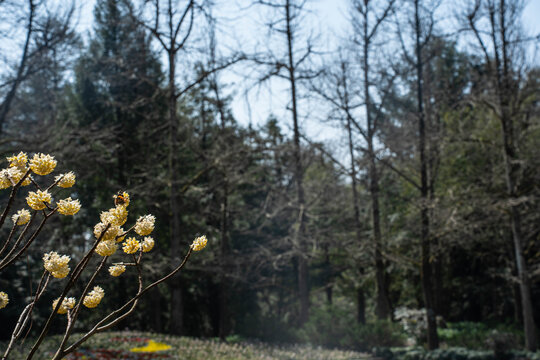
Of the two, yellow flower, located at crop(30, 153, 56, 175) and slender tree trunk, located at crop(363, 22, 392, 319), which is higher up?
slender tree trunk, located at crop(363, 22, 392, 319)

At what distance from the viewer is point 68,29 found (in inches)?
369

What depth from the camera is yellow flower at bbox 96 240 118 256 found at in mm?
1300

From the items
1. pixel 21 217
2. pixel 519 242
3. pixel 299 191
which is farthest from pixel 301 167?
pixel 21 217

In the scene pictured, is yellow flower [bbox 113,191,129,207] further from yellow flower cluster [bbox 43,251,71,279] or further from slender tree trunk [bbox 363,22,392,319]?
slender tree trunk [bbox 363,22,392,319]

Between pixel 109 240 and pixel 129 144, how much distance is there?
1557 centimetres

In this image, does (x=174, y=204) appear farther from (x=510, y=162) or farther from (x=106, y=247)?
(x=106, y=247)

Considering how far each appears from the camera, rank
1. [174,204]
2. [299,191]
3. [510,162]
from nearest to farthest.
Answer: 1. [510,162]
2. [174,204]
3. [299,191]

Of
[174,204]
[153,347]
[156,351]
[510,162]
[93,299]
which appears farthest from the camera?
[174,204]

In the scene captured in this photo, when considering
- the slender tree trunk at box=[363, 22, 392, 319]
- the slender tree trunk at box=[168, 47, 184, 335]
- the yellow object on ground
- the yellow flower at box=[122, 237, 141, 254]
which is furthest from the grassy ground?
the yellow flower at box=[122, 237, 141, 254]

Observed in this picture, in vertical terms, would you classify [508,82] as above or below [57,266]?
above

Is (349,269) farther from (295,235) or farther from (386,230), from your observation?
(295,235)

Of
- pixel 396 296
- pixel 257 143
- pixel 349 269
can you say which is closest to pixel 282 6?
pixel 257 143

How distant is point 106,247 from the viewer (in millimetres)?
1312

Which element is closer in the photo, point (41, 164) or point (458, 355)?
point (41, 164)
